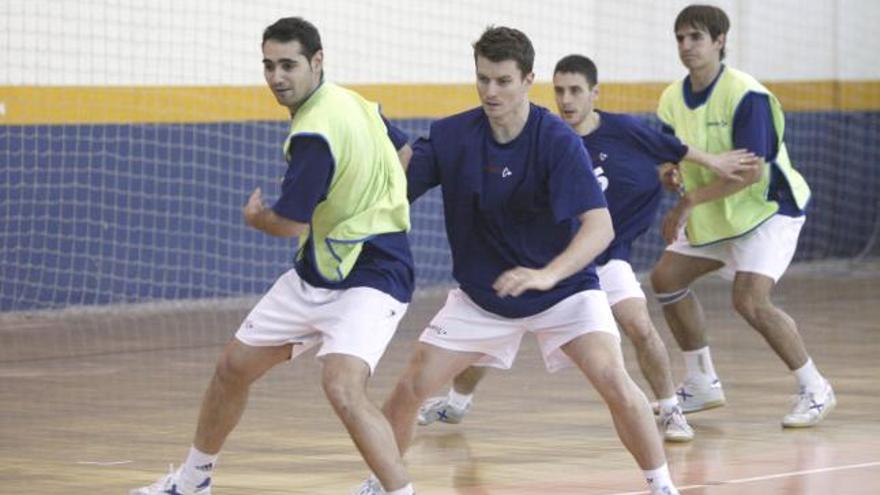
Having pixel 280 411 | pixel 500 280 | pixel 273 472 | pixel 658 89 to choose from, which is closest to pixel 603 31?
pixel 658 89

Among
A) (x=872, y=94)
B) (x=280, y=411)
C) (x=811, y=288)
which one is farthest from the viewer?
(x=872, y=94)

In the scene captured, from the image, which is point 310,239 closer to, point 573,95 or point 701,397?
point 573,95

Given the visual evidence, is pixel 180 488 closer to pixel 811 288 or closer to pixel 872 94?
pixel 811 288

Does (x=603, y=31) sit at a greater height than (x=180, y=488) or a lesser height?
greater

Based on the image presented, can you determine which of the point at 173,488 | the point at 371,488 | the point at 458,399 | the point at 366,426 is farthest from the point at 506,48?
the point at 458,399

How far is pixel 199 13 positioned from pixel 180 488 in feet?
27.4

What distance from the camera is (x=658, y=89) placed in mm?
18641

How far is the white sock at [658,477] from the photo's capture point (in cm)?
695

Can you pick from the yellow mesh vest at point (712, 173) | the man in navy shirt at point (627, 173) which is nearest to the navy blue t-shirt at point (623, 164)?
the man in navy shirt at point (627, 173)

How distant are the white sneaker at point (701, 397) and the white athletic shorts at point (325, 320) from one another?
129 inches

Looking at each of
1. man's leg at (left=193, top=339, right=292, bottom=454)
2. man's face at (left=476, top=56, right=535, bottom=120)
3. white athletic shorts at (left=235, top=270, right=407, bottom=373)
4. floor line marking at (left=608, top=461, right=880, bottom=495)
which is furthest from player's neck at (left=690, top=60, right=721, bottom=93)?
man's leg at (left=193, top=339, right=292, bottom=454)

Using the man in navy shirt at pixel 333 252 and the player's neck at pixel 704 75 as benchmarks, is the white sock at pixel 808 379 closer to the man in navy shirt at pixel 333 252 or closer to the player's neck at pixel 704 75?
the player's neck at pixel 704 75

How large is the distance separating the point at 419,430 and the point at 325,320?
2.77 m

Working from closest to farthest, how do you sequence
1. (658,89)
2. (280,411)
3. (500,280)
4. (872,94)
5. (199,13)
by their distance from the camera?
(500,280)
(280,411)
(199,13)
(658,89)
(872,94)
